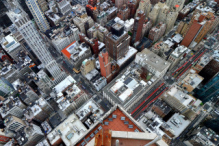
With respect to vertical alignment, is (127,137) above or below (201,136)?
above

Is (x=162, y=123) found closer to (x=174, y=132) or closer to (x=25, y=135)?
(x=174, y=132)

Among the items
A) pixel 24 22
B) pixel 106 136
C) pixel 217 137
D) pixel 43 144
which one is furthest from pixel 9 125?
pixel 217 137

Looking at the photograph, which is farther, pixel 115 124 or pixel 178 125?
pixel 178 125

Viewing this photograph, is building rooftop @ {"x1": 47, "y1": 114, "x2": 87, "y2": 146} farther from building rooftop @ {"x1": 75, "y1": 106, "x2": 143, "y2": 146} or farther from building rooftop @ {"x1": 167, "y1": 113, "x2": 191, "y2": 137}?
building rooftop @ {"x1": 75, "y1": 106, "x2": 143, "y2": 146}

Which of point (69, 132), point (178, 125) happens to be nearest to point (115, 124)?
point (69, 132)

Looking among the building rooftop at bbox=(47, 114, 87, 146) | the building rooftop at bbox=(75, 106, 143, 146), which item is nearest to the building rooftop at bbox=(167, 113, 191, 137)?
the building rooftop at bbox=(47, 114, 87, 146)

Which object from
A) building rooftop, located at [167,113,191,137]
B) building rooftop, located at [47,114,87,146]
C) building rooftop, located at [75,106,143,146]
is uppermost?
building rooftop, located at [75,106,143,146]

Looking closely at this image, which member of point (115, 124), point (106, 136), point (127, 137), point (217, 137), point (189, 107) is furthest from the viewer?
point (189, 107)

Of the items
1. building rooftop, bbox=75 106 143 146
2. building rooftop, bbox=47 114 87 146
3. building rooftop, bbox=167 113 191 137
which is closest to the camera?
building rooftop, bbox=75 106 143 146

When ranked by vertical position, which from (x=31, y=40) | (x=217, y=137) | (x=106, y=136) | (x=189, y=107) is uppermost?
(x=31, y=40)

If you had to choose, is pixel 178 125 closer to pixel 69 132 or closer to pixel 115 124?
pixel 69 132

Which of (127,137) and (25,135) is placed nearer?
(127,137)
